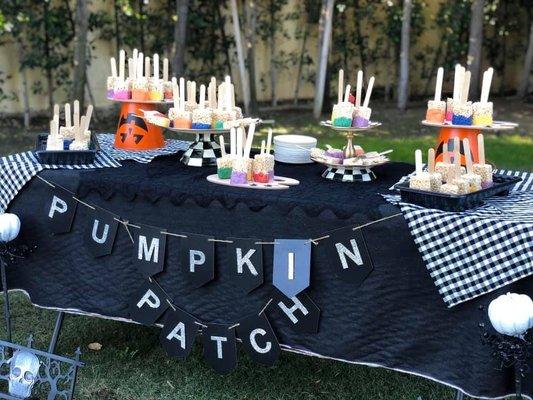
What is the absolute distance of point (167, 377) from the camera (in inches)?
135

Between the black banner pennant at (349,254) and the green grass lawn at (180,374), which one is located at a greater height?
the black banner pennant at (349,254)

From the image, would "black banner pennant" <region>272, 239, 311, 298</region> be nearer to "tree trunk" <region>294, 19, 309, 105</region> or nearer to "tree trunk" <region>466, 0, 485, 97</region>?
"tree trunk" <region>466, 0, 485, 97</region>

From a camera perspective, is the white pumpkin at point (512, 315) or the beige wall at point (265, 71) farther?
the beige wall at point (265, 71)

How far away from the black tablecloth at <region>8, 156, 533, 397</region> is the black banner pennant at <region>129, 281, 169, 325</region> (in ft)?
0.13

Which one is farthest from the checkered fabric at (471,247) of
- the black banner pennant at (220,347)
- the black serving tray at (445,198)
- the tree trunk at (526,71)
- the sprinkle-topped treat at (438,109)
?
the tree trunk at (526,71)

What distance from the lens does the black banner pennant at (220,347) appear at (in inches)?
116

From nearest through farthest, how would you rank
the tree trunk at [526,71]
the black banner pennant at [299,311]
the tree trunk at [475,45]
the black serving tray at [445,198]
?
the black serving tray at [445,198]
the black banner pennant at [299,311]
the tree trunk at [475,45]
the tree trunk at [526,71]

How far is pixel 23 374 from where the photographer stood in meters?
2.98

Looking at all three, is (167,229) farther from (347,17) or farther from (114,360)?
(347,17)

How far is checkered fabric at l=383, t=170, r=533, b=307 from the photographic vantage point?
2.46m

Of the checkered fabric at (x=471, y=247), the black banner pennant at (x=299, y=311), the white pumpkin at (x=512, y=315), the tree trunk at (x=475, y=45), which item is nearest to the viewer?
the white pumpkin at (x=512, y=315)

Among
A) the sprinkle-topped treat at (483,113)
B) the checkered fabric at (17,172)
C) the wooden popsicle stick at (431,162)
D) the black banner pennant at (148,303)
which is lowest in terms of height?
the black banner pennant at (148,303)

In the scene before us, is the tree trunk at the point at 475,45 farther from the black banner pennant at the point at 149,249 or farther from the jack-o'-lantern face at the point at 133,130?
the black banner pennant at the point at 149,249

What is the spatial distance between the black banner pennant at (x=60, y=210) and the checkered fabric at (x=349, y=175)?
3.37 ft
